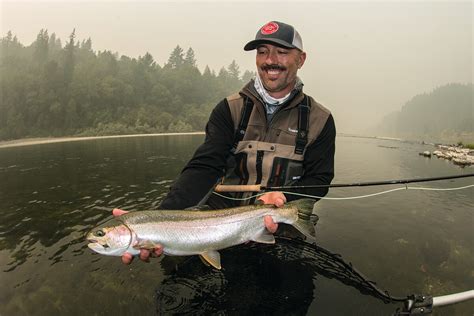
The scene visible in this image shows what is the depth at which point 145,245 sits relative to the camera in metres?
4.45

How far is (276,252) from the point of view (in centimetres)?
864

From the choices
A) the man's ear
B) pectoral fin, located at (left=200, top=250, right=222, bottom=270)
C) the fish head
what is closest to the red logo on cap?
the man's ear

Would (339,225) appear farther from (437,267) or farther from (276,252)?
(276,252)

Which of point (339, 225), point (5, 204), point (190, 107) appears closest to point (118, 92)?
point (190, 107)

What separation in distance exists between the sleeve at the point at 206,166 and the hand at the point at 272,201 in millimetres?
1067

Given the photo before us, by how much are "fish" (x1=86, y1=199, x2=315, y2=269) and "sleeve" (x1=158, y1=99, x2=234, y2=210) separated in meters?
0.34

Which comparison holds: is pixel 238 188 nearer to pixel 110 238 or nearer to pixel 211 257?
pixel 211 257

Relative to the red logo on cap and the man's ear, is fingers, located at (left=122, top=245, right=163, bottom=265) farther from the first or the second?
the man's ear

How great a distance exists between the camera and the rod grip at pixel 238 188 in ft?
19.3

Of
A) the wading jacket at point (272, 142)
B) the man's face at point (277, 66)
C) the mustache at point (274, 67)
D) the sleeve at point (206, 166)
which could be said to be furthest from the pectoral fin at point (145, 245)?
the mustache at point (274, 67)

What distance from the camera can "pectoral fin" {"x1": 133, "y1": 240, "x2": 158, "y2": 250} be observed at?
4.44 meters

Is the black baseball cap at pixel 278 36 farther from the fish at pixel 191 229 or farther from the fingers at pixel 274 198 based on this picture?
the fish at pixel 191 229

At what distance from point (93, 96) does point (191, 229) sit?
462ft

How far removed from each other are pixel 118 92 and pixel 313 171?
14959 cm
